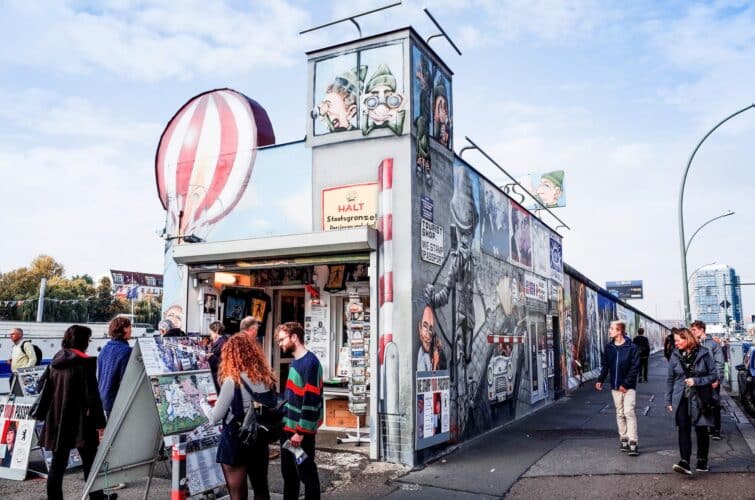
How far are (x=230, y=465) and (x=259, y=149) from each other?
236 inches

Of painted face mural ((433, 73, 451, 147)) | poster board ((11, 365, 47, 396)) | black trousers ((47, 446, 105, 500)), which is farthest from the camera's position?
painted face mural ((433, 73, 451, 147))

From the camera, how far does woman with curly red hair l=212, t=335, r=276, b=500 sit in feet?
15.9

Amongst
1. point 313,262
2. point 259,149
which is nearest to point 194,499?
point 313,262

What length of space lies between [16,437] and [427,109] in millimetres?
6992

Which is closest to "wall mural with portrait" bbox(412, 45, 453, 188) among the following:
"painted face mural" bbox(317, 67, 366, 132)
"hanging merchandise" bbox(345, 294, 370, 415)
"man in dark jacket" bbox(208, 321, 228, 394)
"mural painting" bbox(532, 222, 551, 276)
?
"painted face mural" bbox(317, 67, 366, 132)

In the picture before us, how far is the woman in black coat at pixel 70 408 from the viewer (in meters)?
5.62

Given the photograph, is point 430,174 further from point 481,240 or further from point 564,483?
point 564,483

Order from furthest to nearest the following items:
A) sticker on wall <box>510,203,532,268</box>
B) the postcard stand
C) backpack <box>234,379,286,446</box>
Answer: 1. sticker on wall <box>510,203,532,268</box>
2. the postcard stand
3. backpack <box>234,379,286,446</box>

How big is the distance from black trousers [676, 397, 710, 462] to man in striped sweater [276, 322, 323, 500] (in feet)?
15.4

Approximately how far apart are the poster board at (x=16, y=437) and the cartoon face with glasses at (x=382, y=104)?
5748mm

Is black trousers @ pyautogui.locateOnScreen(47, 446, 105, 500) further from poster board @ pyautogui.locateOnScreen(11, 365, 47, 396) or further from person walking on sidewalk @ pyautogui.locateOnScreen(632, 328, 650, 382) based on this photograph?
person walking on sidewalk @ pyautogui.locateOnScreen(632, 328, 650, 382)

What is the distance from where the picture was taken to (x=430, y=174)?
8.82 meters

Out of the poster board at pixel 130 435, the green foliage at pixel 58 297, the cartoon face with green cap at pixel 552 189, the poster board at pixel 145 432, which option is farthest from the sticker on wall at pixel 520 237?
the green foliage at pixel 58 297

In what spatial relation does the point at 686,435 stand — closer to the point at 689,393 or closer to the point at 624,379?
the point at 689,393
